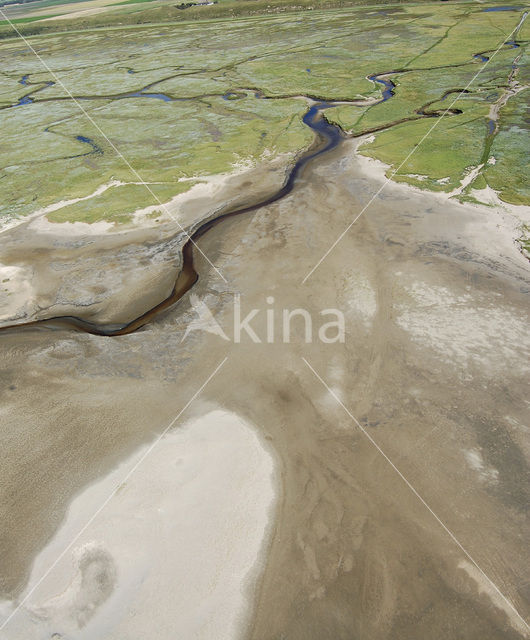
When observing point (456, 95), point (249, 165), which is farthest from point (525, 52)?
point (249, 165)

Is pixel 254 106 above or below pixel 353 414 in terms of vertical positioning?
above

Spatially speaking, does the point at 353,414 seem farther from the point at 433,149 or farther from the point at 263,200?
the point at 433,149

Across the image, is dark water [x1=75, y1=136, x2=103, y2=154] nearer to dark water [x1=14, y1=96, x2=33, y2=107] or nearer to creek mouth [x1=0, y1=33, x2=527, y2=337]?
creek mouth [x1=0, y1=33, x2=527, y2=337]

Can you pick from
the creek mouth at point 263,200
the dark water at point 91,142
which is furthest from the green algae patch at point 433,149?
the dark water at point 91,142

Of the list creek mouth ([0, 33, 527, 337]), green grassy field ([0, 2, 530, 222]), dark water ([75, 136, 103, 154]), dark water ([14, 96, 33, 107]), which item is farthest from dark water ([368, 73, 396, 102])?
dark water ([14, 96, 33, 107])

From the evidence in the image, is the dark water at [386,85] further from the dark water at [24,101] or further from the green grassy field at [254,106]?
the dark water at [24,101]

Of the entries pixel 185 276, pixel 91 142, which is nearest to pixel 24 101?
pixel 91 142
